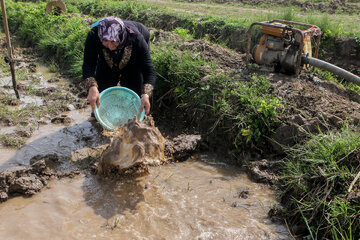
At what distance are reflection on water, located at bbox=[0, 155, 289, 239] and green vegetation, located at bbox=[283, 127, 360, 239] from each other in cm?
29

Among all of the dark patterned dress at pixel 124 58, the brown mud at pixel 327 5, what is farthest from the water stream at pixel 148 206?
the brown mud at pixel 327 5

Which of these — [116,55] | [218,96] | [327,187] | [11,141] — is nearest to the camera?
[327,187]

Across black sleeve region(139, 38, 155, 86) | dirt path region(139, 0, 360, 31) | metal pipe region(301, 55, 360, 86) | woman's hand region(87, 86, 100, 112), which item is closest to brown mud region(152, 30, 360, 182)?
metal pipe region(301, 55, 360, 86)

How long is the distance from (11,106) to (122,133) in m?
2.91

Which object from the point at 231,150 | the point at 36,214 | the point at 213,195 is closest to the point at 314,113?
the point at 231,150

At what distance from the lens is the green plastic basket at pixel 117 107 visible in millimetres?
3984

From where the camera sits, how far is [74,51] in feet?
22.6

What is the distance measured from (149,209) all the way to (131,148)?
663mm

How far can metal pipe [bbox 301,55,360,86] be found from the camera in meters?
4.29

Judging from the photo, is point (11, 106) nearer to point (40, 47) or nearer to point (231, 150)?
point (40, 47)

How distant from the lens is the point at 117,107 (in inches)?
163

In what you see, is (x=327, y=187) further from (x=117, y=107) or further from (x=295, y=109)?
(x=117, y=107)

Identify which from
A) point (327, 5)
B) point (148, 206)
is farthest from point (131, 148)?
point (327, 5)

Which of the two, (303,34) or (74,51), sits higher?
(303,34)
